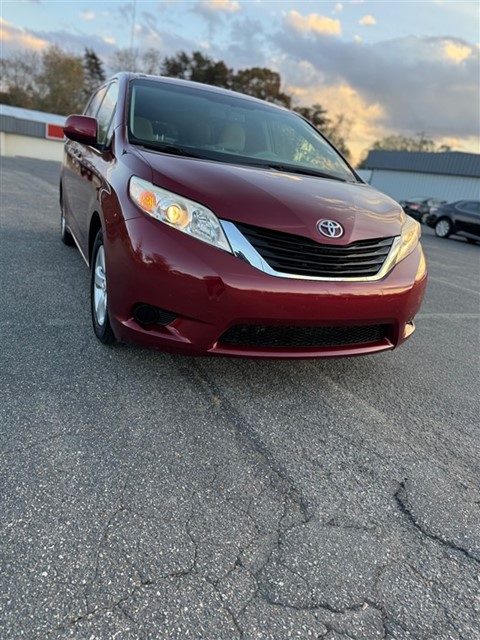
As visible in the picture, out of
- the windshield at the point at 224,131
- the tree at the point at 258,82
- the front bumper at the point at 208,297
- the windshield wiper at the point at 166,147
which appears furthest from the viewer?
the tree at the point at 258,82

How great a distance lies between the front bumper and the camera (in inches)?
92.4

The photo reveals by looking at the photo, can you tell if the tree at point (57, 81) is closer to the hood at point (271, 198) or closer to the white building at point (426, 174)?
the white building at point (426, 174)

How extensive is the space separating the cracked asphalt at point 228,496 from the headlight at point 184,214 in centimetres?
88

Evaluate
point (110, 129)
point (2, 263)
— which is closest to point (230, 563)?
point (110, 129)

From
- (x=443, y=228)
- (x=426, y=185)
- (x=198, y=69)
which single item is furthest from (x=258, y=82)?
(x=443, y=228)

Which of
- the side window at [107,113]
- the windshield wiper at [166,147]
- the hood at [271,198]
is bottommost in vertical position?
the hood at [271,198]

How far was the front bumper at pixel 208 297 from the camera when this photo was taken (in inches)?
92.4

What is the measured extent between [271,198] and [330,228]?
35 centimetres

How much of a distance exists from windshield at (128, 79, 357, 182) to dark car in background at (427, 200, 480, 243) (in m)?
13.1

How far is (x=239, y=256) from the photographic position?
2367 millimetres

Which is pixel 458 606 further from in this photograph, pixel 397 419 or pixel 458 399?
pixel 458 399

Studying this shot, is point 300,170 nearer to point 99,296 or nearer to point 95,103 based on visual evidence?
point 99,296

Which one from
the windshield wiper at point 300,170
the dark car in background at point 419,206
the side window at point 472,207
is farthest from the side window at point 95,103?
the dark car in background at point 419,206

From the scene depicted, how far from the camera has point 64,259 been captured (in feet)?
16.9
